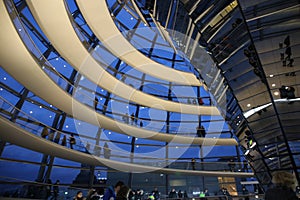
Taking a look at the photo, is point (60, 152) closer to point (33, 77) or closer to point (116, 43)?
point (33, 77)

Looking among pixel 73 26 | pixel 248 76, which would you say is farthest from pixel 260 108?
pixel 73 26

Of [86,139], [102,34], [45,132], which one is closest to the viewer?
[45,132]

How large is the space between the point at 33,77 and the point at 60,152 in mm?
5374

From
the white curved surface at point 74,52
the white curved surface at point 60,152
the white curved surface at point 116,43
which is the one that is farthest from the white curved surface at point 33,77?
the white curved surface at point 116,43

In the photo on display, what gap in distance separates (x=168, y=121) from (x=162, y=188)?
7395mm

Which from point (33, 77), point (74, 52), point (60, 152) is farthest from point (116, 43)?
point (60, 152)

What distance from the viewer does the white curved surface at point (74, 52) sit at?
10781 millimetres

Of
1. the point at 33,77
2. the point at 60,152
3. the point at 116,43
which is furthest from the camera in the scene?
the point at 116,43

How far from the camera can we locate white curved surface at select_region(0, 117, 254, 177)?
1059cm

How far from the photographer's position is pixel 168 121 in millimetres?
25953

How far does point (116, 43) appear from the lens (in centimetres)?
1756

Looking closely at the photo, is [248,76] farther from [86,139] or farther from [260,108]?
[86,139]

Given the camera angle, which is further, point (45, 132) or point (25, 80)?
point (45, 132)

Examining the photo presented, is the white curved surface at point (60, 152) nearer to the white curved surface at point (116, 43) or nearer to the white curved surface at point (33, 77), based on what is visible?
the white curved surface at point (33, 77)
